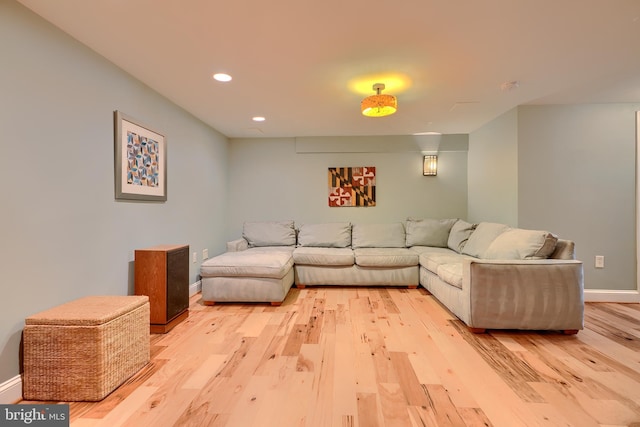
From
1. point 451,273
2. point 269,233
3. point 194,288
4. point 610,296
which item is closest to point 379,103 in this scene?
point 451,273

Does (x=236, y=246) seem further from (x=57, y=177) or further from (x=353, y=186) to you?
(x=57, y=177)

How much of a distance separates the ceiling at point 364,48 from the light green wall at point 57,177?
0.61 feet

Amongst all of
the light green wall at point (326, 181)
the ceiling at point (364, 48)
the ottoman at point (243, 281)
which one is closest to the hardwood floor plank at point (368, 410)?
the ottoman at point (243, 281)

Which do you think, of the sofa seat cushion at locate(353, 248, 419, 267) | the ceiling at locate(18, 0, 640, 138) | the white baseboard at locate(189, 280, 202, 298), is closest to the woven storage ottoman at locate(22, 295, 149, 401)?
the ceiling at locate(18, 0, 640, 138)

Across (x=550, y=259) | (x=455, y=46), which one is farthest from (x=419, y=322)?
(x=455, y=46)

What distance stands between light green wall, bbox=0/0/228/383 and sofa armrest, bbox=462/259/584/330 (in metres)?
2.92

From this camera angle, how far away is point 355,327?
2.55 m

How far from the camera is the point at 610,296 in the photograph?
321 centimetres

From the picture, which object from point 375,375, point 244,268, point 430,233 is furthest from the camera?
point 430,233

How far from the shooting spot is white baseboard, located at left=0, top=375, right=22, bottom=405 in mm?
1510

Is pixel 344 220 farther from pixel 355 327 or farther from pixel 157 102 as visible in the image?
pixel 157 102

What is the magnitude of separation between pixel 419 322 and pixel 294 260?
1731 millimetres

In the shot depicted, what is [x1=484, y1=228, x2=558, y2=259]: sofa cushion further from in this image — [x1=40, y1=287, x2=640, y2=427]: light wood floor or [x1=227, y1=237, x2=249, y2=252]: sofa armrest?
[x1=227, y1=237, x2=249, y2=252]: sofa armrest

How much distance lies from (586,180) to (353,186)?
2836mm
